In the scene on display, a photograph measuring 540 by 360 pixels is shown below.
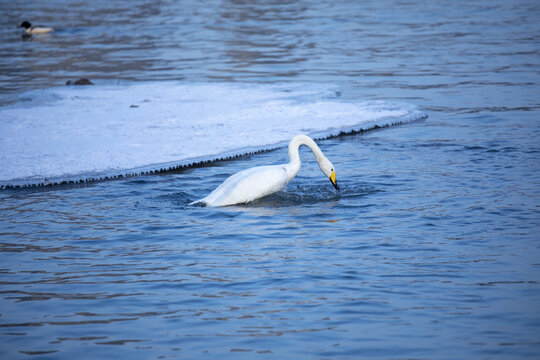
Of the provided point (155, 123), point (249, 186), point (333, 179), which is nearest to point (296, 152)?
point (333, 179)

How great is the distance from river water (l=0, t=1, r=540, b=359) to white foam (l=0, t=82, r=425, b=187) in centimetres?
36

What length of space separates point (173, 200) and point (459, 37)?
58.9 ft

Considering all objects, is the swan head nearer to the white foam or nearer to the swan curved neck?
the swan curved neck

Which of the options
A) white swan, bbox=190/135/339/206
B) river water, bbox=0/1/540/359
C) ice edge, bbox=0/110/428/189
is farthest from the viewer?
ice edge, bbox=0/110/428/189

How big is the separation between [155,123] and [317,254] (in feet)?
23.0

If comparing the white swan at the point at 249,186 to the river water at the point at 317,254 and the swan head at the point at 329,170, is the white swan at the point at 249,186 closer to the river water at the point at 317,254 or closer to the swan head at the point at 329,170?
the swan head at the point at 329,170

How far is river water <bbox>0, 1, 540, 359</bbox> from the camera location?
5.68 m

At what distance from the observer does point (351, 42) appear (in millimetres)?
26266

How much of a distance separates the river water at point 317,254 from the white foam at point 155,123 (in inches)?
14.3

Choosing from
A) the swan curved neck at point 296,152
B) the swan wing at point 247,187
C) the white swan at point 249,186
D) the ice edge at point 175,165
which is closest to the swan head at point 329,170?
the white swan at point 249,186

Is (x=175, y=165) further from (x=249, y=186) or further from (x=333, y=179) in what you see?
(x=333, y=179)

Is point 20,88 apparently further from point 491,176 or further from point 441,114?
point 491,176

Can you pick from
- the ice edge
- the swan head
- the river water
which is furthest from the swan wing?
the ice edge

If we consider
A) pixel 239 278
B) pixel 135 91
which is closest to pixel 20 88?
pixel 135 91
